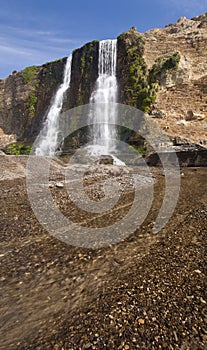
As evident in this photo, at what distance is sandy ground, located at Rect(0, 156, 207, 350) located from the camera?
289cm

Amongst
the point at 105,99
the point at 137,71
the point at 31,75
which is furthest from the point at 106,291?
the point at 31,75

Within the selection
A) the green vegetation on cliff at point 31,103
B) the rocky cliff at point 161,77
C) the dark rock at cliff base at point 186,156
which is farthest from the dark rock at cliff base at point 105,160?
the green vegetation on cliff at point 31,103

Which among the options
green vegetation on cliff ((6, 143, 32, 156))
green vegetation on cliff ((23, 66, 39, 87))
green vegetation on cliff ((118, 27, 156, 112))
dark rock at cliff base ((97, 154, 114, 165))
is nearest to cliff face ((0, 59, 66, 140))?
green vegetation on cliff ((23, 66, 39, 87))

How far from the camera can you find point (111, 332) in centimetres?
294

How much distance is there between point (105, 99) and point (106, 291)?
1116 inches

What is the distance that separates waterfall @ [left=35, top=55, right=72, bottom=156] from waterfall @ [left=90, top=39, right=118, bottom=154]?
7.18 m

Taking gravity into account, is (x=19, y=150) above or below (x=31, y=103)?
below

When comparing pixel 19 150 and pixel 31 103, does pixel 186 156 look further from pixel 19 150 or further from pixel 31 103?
pixel 31 103

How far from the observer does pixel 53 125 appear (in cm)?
3550

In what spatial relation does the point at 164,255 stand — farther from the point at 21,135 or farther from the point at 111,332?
the point at 21,135

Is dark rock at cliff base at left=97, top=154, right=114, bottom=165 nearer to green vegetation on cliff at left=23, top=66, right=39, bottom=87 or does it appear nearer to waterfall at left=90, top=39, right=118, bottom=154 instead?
waterfall at left=90, top=39, right=118, bottom=154

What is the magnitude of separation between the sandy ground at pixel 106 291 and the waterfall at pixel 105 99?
2087 centimetres

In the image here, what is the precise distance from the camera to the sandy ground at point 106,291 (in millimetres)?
2889

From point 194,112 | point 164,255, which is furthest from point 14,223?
point 194,112
